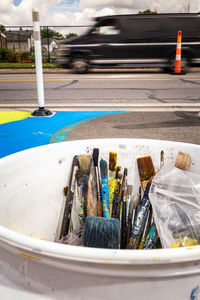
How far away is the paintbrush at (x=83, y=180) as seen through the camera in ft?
5.25

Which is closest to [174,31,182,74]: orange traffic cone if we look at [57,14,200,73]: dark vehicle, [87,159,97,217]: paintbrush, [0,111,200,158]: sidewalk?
[57,14,200,73]: dark vehicle

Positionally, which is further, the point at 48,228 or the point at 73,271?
the point at 48,228

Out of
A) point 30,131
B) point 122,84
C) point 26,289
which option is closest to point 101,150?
point 26,289

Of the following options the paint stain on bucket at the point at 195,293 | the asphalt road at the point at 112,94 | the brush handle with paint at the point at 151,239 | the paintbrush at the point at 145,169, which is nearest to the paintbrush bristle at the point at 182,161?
the paintbrush at the point at 145,169

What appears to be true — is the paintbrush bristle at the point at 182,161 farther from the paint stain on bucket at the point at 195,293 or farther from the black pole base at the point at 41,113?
the black pole base at the point at 41,113

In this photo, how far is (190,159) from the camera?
153 centimetres

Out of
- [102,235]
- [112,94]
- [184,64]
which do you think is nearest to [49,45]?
[184,64]

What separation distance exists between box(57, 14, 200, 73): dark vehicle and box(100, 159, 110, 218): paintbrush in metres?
11.1

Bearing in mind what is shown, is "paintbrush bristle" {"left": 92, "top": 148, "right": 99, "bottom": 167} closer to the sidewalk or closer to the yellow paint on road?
the sidewalk

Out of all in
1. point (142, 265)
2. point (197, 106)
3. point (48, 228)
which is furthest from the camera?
point (197, 106)

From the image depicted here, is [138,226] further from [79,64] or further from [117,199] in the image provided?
[79,64]

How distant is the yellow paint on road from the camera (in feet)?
17.4

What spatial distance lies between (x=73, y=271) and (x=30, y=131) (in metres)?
3.97

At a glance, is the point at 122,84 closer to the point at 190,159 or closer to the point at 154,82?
the point at 154,82
